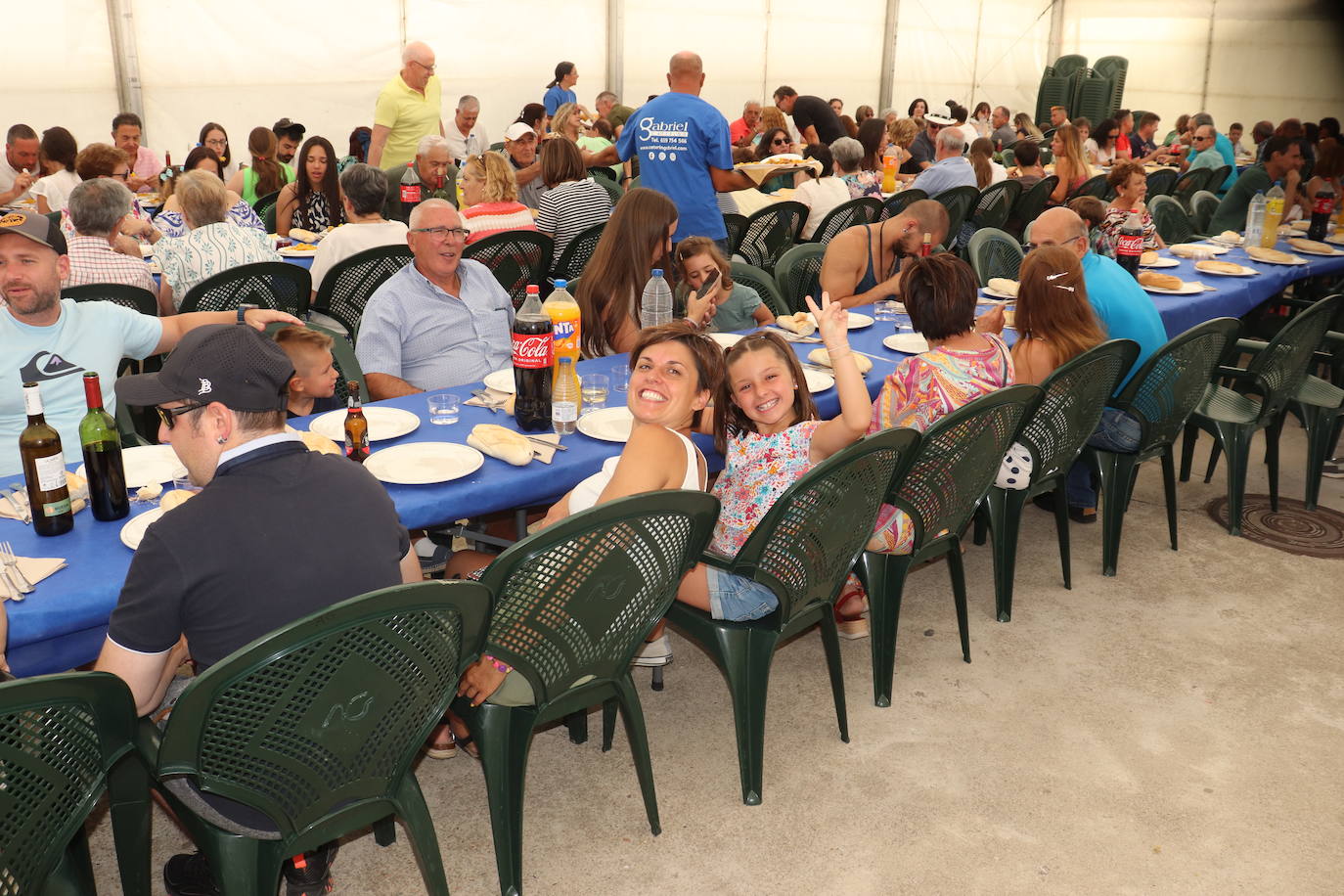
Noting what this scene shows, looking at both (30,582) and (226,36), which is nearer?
(30,582)

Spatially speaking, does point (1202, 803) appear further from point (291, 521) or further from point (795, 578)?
point (291, 521)

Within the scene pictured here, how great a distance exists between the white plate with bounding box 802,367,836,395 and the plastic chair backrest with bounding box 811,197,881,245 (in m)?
3.06

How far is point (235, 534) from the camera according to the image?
1809mm

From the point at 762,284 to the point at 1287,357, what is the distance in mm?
2081

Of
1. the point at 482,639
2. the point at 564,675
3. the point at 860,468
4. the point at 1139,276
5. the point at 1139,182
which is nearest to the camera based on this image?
the point at 482,639

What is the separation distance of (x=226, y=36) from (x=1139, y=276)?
851 cm

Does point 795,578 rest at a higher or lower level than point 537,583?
lower

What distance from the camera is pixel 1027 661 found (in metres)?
3.49

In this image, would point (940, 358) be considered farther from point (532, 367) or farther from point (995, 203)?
point (995, 203)

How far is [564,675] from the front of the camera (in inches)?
90.6

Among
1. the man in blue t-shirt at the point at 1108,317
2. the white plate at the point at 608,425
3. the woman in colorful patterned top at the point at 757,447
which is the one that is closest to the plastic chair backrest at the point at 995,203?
the man in blue t-shirt at the point at 1108,317

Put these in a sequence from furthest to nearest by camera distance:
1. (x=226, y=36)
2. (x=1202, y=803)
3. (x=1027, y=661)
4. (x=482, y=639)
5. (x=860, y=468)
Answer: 1. (x=226, y=36)
2. (x=1027, y=661)
3. (x=1202, y=803)
4. (x=860, y=468)
5. (x=482, y=639)

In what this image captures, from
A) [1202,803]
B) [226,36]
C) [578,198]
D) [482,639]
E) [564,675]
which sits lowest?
[1202,803]

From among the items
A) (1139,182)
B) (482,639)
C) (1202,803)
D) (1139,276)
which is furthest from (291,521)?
(1139,182)
